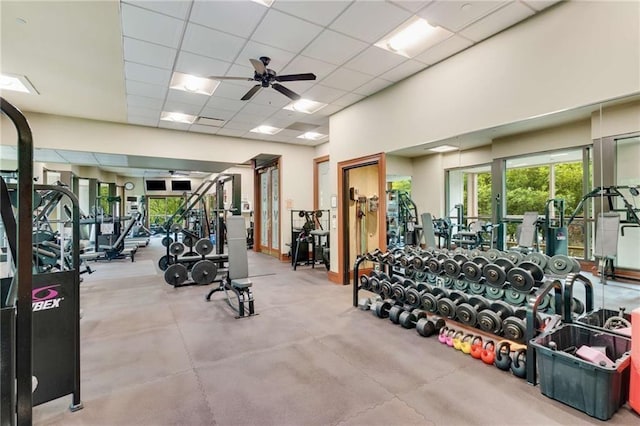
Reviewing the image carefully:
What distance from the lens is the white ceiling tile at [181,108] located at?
5.95m

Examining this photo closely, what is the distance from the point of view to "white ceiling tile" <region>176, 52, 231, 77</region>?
4198mm

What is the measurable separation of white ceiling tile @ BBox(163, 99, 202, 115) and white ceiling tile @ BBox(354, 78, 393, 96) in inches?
130

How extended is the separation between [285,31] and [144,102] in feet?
12.3

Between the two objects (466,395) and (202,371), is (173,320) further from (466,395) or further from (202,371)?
(466,395)

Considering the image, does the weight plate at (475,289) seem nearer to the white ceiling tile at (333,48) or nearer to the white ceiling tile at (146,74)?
the white ceiling tile at (333,48)

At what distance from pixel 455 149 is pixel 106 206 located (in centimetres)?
1510

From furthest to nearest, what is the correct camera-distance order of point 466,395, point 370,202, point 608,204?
point 370,202 < point 608,204 < point 466,395

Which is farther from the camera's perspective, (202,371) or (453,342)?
(453,342)

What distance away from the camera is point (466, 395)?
240cm

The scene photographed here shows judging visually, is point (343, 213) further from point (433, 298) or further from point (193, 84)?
point (193, 84)

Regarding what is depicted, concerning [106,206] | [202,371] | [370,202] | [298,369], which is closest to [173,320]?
[202,371]

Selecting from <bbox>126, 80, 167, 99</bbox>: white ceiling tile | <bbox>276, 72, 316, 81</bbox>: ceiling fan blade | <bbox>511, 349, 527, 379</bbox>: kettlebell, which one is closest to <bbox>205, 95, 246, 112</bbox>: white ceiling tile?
<bbox>126, 80, 167, 99</bbox>: white ceiling tile

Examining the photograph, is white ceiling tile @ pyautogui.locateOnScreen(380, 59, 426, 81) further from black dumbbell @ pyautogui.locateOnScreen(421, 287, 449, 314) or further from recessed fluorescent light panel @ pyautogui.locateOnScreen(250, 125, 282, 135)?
recessed fluorescent light panel @ pyautogui.locateOnScreen(250, 125, 282, 135)

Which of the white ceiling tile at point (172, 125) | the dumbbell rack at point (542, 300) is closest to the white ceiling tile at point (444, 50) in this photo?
the dumbbell rack at point (542, 300)
